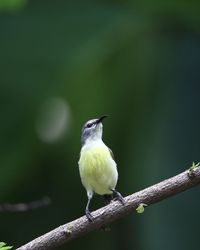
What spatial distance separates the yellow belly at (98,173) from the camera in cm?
458

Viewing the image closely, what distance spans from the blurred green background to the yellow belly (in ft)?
9.92

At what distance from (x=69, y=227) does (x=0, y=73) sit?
5.06 meters

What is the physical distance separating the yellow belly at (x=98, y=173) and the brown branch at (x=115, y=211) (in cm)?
56

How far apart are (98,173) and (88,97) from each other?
422 cm

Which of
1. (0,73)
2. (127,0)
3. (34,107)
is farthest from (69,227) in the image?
(127,0)

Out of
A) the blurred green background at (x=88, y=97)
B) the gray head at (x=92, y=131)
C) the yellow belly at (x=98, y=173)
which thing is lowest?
the yellow belly at (x=98, y=173)

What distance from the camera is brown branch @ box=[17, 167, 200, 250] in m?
3.87

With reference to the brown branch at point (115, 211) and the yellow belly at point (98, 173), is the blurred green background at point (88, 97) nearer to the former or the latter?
the yellow belly at point (98, 173)

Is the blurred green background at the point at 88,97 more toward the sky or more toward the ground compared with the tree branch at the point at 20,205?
more toward the sky

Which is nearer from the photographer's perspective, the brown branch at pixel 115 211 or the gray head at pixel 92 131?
the brown branch at pixel 115 211

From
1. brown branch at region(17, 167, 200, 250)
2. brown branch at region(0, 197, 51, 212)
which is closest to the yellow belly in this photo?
brown branch at region(0, 197, 51, 212)

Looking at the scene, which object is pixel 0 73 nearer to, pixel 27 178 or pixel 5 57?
pixel 5 57

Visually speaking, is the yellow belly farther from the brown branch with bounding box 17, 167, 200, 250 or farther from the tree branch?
the brown branch with bounding box 17, 167, 200, 250

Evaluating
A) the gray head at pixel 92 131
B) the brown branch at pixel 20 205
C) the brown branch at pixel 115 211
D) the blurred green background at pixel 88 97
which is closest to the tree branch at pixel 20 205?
the brown branch at pixel 20 205
